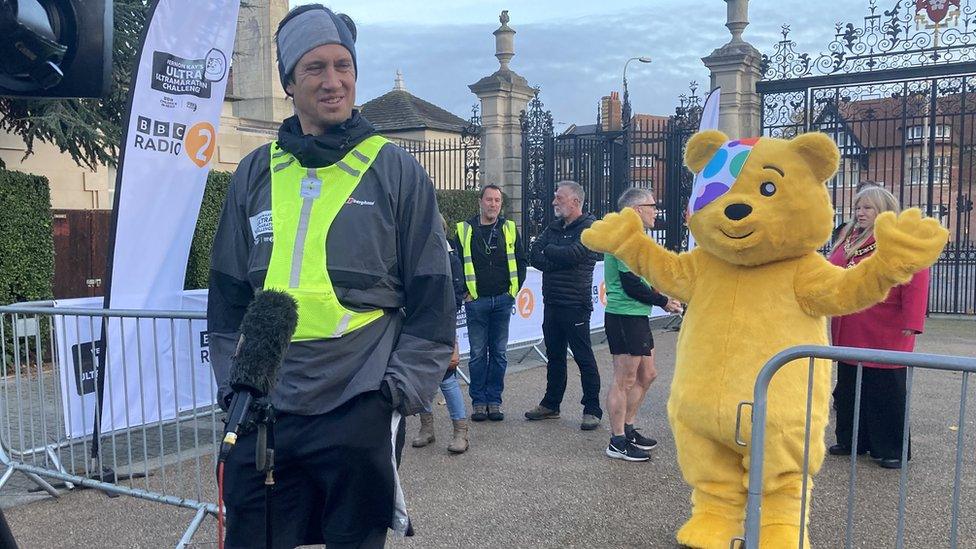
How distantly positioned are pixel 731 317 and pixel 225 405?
215cm

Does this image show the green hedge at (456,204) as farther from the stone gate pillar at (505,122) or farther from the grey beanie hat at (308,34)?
the grey beanie hat at (308,34)

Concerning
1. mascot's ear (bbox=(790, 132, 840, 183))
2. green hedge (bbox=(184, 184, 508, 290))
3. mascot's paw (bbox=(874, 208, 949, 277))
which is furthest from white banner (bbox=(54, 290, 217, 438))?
green hedge (bbox=(184, 184, 508, 290))

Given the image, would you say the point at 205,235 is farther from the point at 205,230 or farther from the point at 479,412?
the point at 479,412

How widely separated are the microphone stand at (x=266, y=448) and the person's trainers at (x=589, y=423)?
4.24 metres

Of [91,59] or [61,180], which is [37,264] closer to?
[61,180]

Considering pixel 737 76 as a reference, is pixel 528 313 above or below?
below

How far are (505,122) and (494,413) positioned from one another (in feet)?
33.8

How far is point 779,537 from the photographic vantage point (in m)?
3.38

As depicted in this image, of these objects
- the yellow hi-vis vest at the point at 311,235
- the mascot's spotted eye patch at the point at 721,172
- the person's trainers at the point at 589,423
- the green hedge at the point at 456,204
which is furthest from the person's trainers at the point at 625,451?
the green hedge at the point at 456,204

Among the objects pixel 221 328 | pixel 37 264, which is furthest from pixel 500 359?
pixel 37 264

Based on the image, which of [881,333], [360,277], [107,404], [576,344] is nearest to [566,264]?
[576,344]

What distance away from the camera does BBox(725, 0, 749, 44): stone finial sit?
13.4m

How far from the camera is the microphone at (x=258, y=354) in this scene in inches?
71.9

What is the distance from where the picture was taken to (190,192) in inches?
196
